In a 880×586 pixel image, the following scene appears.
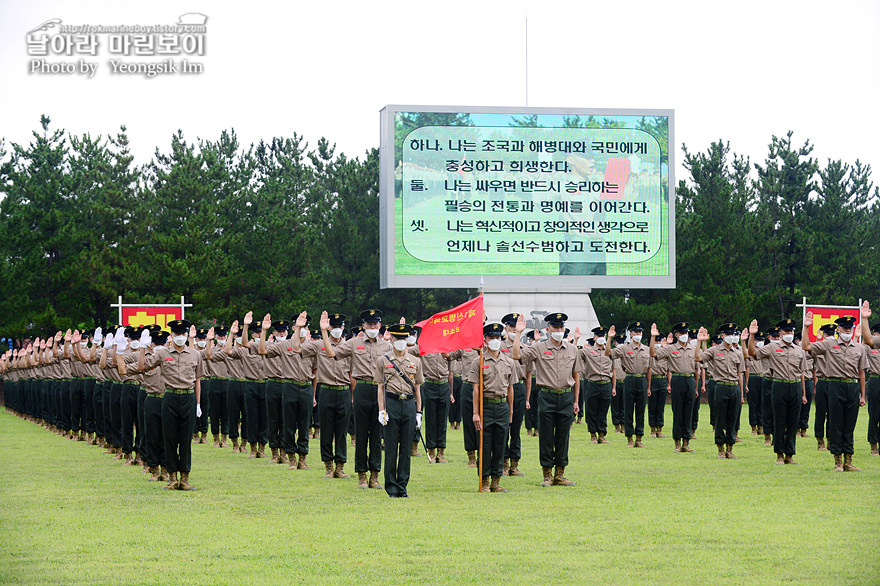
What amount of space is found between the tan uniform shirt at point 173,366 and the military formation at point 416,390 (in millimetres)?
13

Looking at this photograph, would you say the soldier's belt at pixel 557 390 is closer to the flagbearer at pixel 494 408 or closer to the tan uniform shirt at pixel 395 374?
the flagbearer at pixel 494 408

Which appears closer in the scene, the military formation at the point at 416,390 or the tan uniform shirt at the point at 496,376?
the tan uniform shirt at the point at 496,376

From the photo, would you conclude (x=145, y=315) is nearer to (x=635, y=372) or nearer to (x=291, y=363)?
(x=635, y=372)

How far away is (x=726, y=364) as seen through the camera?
1636 cm

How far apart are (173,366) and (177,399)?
0.37 m

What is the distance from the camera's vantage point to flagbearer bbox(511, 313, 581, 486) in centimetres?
1293

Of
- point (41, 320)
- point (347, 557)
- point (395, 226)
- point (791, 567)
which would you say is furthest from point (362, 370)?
point (41, 320)

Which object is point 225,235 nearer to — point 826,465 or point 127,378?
point 127,378

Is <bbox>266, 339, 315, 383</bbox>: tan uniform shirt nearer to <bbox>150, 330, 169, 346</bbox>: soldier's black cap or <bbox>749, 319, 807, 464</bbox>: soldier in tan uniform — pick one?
<bbox>150, 330, 169, 346</bbox>: soldier's black cap

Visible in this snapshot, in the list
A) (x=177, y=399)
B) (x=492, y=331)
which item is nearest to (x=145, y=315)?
(x=177, y=399)

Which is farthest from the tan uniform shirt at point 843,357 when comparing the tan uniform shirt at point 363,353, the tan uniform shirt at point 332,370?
the tan uniform shirt at point 332,370

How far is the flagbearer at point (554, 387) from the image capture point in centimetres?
1293

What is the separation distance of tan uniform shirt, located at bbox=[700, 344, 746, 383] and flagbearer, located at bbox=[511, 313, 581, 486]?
13.0 ft

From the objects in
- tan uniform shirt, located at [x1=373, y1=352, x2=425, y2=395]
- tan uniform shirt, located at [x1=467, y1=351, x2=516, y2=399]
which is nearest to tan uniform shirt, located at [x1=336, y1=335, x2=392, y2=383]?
tan uniform shirt, located at [x1=373, y1=352, x2=425, y2=395]
